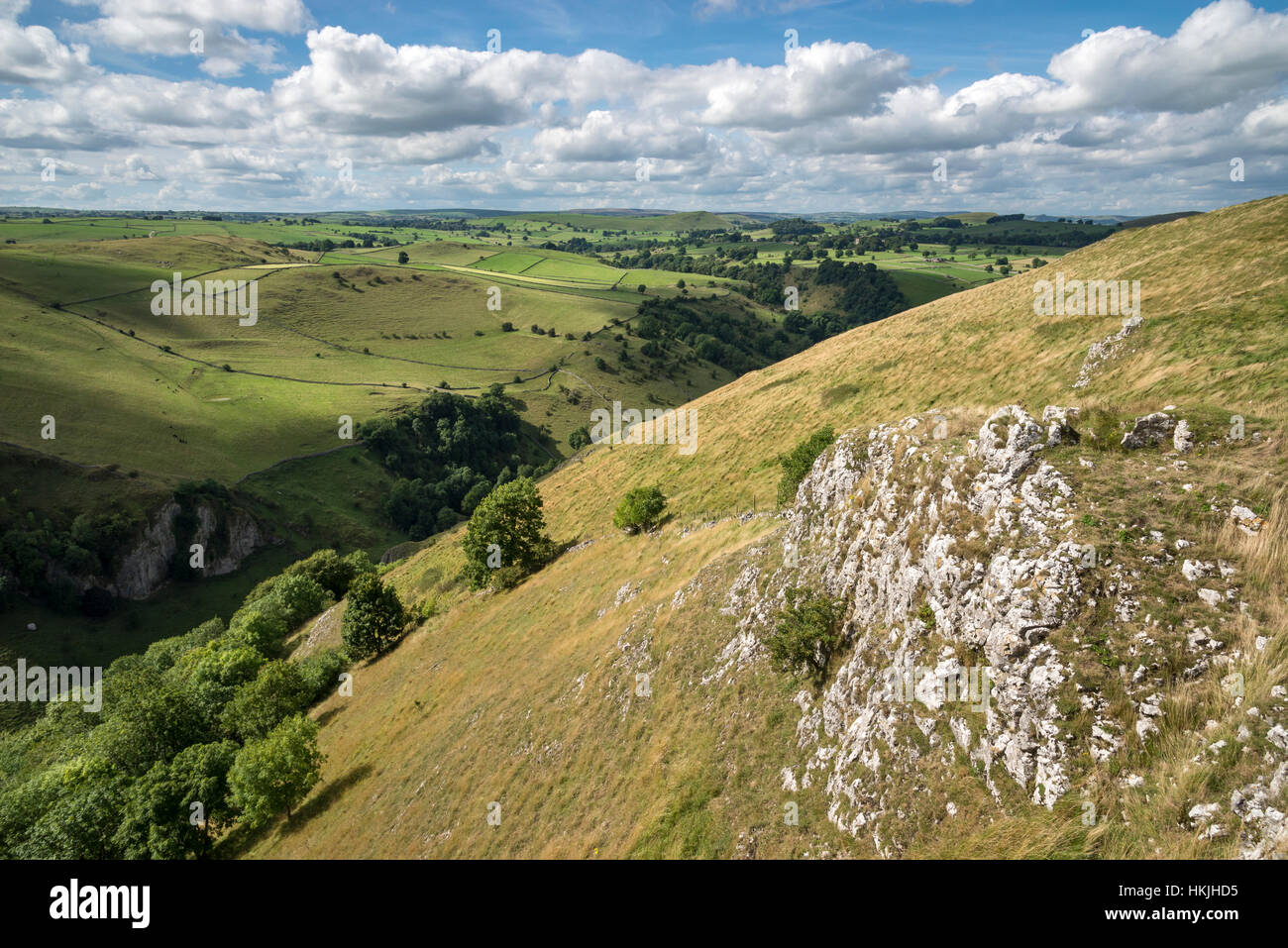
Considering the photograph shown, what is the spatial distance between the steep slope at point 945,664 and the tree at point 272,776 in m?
1.89

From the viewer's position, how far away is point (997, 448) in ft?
51.6

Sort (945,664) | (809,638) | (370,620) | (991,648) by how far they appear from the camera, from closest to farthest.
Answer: (991,648) < (945,664) < (809,638) < (370,620)

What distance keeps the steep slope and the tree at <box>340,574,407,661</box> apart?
1259 cm

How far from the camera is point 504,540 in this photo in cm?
5300

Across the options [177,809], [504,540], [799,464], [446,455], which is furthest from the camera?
[446,455]

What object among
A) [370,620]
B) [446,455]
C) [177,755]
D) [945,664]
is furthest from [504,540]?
[446,455]

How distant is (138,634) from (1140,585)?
12674cm

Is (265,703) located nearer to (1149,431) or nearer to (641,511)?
(641,511)

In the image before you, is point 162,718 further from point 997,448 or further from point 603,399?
point 603,399

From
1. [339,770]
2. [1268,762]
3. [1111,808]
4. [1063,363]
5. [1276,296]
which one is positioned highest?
[1276,296]

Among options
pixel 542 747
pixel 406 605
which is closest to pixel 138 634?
pixel 406 605

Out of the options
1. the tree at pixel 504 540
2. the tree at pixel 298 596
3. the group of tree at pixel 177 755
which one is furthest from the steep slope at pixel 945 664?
the tree at pixel 298 596

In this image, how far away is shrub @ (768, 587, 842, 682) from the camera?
17.7 meters

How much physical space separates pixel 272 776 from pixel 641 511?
30003mm
